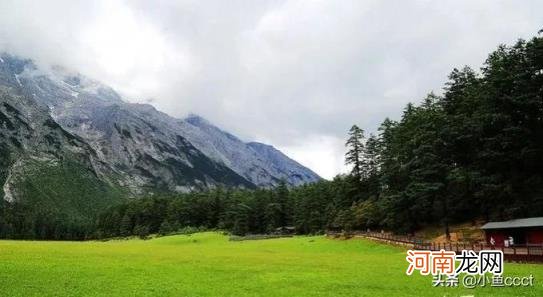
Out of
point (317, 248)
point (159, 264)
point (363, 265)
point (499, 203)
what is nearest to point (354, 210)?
point (317, 248)

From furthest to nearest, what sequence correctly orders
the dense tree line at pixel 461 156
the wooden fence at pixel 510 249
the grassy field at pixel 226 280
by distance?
the dense tree line at pixel 461 156
the wooden fence at pixel 510 249
the grassy field at pixel 226 280

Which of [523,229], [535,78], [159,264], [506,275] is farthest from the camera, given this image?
[535,78]

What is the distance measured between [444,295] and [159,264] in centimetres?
2618

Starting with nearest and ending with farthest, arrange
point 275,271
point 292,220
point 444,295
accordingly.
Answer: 1. point 444,295
2. point 275,271
3. point 292,220

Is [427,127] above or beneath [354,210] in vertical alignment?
above

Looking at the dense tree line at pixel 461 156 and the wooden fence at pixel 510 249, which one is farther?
the dense tree line at pixel 461 156

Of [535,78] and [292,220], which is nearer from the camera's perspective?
[535,78]

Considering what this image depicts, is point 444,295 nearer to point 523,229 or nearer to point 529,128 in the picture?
point 523,229

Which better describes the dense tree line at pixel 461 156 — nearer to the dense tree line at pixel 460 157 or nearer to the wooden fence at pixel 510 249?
the dense tree line at pixel 460 157

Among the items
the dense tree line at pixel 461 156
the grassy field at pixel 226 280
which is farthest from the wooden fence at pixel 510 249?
the dense tree line at pixel 461 156

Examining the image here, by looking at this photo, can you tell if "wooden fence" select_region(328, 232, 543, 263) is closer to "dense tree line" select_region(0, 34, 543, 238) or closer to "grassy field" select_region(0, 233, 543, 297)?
"grassy field" select_region(0, 233, 543, 297)

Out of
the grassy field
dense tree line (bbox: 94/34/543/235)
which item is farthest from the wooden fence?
dense tree line (bbox: 94/34/543/235)

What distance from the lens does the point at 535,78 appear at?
61250 millimetres

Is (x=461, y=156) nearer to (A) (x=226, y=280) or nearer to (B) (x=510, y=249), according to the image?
(B) (x=510, y=249)
